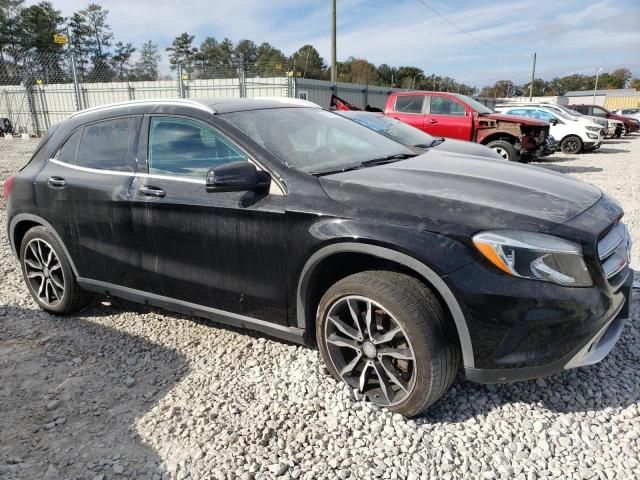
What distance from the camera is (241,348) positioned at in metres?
3.31

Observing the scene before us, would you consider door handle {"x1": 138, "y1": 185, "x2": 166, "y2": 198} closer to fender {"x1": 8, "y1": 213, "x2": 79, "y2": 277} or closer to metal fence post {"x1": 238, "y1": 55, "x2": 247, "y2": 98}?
fender {"x1": 8, "y1": 213, "x2": 79, "y2": 277}

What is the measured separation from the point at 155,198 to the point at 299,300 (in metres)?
1.20

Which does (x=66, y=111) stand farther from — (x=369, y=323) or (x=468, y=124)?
(x=369, y=323)

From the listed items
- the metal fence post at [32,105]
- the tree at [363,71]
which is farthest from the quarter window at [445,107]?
the tree at [363,71]

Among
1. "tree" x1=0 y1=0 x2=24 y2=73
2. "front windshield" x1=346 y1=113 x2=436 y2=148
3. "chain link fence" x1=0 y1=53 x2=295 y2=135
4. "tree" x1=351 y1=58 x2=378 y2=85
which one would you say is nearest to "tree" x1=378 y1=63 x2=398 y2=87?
"tree" x1=351 y1=58 x2=378 y2=85

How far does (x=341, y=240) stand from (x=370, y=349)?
0.61 m

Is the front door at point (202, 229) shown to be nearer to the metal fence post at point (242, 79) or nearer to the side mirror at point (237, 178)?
the side mirror at point (237, 178)

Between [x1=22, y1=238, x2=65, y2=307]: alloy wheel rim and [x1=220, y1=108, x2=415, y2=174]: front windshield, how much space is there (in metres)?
2.02

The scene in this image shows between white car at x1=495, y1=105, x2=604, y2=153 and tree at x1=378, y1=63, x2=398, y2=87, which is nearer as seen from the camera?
white car at x1=495, y1=105, x2=604, y2=153

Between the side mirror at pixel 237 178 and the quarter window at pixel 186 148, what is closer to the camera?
the side mirror at pixel 237 178

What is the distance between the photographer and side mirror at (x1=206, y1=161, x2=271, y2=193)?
8.43ft

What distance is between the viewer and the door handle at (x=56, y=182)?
3.62 meters

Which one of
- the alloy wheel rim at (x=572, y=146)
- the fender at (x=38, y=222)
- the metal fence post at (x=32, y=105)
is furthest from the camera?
the metal fence post at (x=32, y=105)

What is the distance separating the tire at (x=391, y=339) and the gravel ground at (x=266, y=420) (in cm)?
14
